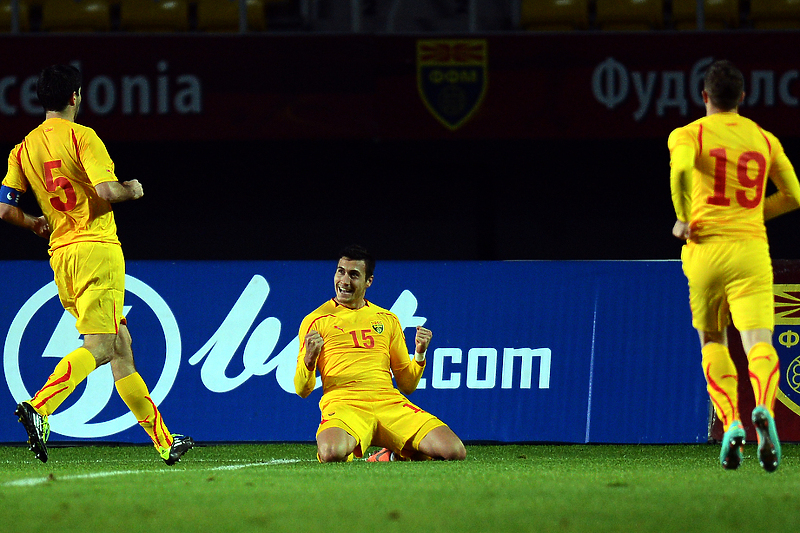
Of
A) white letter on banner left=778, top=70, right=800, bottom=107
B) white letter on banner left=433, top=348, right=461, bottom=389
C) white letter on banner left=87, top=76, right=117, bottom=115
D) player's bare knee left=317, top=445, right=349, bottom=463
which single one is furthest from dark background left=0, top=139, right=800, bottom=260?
player's bare knee left=317, top=445, right=349, bottom=463

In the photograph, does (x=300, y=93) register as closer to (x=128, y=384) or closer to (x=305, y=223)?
(x=305, y=223)

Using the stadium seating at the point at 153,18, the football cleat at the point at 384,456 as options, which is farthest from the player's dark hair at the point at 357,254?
the stadium seating at the point at 153,18

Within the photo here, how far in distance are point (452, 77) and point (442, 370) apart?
4.68 m

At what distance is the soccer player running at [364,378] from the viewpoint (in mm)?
6176

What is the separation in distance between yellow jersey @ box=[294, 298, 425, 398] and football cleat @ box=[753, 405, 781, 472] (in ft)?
7.76

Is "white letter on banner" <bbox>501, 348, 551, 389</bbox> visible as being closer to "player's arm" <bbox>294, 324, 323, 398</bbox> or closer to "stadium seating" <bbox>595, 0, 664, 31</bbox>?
"player's arm" <bbox>294, 324, 323, 398</bbox>

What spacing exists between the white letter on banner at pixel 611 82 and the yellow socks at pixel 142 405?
7491 mm

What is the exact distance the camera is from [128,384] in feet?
18.4

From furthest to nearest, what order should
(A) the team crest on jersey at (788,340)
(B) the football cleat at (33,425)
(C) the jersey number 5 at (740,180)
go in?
(A) the team crest on jersey at (788,340) < (B) the football cleat at (33,425) < (C) the jersey number 5 at (740,180)

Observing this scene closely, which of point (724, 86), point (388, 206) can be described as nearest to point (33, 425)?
point (724, 86)

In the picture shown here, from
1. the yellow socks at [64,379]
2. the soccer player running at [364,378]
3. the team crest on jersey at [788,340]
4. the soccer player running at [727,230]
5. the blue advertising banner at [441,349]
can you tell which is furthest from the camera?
the blue advertising banner at [441,349]

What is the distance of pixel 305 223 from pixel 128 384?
7906 mm

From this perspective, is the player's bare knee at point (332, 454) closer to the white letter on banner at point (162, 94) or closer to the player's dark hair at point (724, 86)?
the player's dark hair at point (724, 86)

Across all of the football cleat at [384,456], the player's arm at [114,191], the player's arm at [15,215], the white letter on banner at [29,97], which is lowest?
the football cleat at [384,456]
